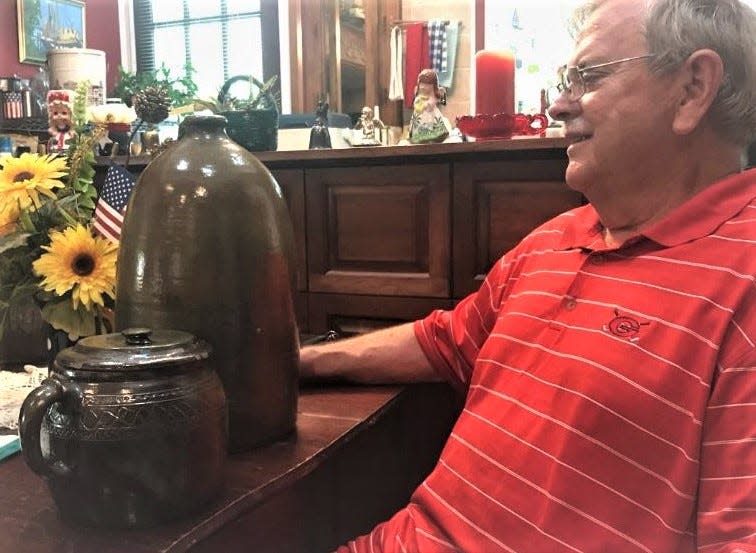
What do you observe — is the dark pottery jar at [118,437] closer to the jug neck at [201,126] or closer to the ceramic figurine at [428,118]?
the jug neck at [201,126]

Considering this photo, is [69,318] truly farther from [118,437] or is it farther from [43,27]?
[43,27]

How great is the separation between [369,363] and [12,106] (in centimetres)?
222

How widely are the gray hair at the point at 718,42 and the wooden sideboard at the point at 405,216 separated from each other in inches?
14.9

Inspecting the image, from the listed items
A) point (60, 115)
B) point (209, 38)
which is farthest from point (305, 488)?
point (209, 38)

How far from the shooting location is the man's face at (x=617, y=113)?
0.97m

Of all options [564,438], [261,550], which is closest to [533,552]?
[564,438]

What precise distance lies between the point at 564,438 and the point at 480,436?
0.42 ft

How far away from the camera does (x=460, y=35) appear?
314 centimetres

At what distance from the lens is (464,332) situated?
115 centimetres

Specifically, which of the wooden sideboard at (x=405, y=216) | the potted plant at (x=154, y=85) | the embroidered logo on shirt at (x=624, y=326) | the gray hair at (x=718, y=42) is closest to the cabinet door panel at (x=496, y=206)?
the wooden sideboard at (x=405, y=216)

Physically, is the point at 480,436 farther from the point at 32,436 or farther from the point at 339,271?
the point at 339,271

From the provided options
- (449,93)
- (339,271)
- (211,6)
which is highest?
(211,6)

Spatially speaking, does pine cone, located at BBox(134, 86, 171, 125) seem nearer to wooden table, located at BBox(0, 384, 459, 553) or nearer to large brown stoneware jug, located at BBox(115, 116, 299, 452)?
large brown stoneware jug, located at BBox(115, 116, 299, 452)

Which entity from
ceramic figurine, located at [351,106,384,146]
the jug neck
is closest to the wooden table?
the jug neck
